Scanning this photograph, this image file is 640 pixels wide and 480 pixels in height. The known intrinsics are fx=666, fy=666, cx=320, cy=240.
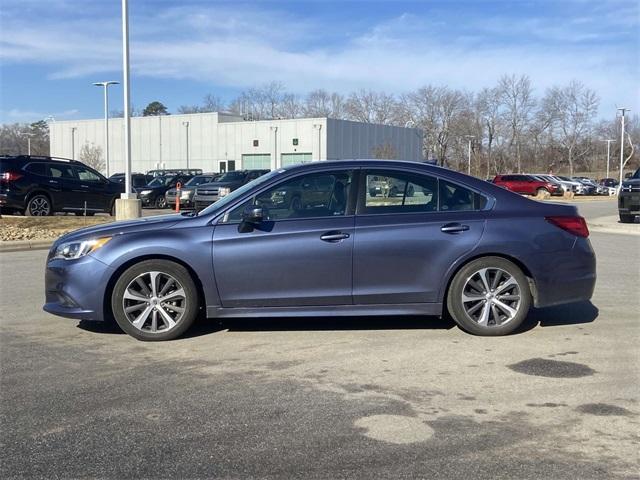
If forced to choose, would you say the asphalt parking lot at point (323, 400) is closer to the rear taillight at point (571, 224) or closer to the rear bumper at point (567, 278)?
the rear bumper at point (567, 278)

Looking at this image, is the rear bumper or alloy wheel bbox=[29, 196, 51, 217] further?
alloy wheel bbox=[29, 196, 51, 217]

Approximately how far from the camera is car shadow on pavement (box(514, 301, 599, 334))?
6.80 m

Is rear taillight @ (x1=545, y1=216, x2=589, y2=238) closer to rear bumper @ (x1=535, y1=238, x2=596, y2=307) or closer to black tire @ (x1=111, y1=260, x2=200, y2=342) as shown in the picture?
rear bumper @ (x1=535, y1=238, x2=596, y2=307)

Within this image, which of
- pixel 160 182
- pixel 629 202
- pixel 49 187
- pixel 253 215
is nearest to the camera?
pixel 253 215

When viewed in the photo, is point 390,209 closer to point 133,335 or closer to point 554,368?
point 554,368

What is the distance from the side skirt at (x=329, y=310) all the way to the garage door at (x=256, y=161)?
62895 millimetres

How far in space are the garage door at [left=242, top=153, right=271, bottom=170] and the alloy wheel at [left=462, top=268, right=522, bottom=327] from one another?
62.9 metres

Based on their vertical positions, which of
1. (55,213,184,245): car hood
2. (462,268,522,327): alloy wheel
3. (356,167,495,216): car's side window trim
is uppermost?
(356,167,495,216): car's side window trim

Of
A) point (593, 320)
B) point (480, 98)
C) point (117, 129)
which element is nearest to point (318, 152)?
point (117, 129)

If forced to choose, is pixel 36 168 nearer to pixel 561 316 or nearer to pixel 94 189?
pixel 94 189

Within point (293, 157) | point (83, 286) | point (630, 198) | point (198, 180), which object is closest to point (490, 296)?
point (83, 286)

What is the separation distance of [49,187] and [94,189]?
1279 millimetres

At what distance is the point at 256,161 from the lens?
228 feet

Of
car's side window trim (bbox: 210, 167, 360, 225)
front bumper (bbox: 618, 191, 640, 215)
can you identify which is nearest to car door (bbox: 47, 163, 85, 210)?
car's side window trim (bbox: 210, 167, 360, 225)
